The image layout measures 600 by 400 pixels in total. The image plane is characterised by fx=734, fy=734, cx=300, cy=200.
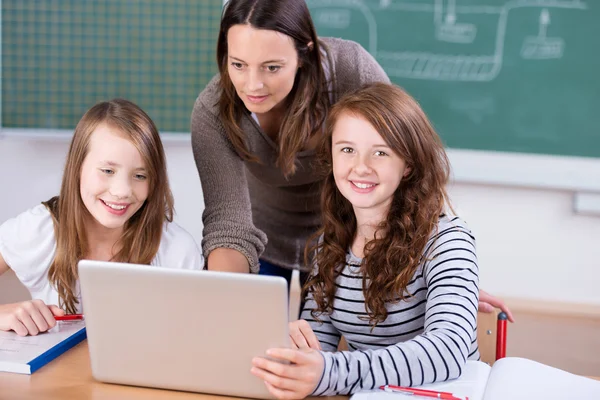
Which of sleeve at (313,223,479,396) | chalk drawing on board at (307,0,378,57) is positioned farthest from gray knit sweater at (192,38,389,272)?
chalk drawing on board at (307,0,378,57)

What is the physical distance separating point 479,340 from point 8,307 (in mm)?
886

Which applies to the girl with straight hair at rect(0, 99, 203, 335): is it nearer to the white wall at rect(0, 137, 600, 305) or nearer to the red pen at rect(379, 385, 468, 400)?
the red pen at rect(379, 385, 468, 400)

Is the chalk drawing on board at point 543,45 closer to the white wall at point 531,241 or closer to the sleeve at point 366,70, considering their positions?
the white wall at point 531,241

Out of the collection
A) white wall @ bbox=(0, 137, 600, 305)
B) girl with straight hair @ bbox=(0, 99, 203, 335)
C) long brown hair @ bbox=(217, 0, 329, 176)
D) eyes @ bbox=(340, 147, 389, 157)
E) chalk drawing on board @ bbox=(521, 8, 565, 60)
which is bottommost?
white wall @ bbox=(0, 137, 600, 305)

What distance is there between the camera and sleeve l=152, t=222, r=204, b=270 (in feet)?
5.32

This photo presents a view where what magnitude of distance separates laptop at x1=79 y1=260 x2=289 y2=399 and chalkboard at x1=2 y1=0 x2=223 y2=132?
6.56 ft

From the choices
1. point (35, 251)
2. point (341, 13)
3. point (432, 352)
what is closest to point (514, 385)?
point (432, 352)

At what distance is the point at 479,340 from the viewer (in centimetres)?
144

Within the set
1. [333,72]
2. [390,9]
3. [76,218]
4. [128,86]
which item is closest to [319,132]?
[333,72]

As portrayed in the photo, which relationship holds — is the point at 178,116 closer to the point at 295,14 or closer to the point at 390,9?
the point at 390,9

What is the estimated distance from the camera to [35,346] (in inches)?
48.0

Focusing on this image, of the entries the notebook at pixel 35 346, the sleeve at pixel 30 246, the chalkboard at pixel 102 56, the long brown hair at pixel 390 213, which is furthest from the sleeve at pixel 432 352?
the chalkboard at pixel 102 56

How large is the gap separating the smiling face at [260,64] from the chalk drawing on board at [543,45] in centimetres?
144

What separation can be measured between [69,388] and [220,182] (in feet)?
2.37
